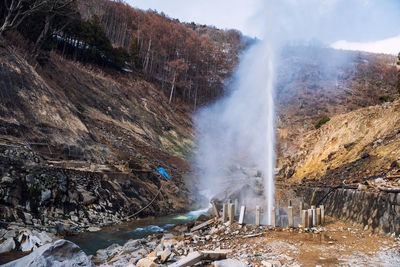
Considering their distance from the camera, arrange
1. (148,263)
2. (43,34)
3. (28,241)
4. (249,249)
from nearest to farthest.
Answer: (148,263), (249,249), (28,241), (43,34)

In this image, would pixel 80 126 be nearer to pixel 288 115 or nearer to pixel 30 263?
pixel 30 263

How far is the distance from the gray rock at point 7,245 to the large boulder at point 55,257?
9.75ft

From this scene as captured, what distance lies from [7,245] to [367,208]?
1076 centimetres

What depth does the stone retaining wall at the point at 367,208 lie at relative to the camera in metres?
6.90

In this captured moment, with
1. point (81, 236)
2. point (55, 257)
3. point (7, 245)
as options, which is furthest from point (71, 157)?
point (55, 257)

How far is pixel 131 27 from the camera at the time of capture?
183 ft

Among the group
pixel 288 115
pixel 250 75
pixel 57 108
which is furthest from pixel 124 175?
pixel 250 75

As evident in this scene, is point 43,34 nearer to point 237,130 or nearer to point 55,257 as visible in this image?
point 55,257

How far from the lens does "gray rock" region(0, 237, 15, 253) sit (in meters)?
6.90

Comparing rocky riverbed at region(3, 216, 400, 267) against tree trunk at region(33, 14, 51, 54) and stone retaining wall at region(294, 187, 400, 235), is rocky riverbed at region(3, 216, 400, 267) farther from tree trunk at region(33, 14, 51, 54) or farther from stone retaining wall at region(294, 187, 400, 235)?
tree trunk at region(33, 14, 51, 54)

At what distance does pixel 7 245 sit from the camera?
704 centimetres

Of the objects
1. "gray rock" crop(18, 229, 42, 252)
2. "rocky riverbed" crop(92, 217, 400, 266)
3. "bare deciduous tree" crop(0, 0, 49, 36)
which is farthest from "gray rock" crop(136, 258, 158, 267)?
"bare deciduous tree" crop(0, 0, 49, 36)

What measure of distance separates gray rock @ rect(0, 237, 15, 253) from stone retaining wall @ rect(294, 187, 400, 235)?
10318 millimetres

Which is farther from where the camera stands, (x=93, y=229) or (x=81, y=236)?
(x=93, y=229)
